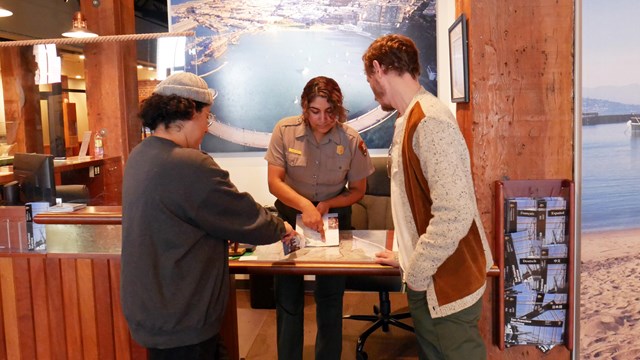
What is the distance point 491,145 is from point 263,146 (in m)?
2.26

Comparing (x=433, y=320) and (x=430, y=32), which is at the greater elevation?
(x=430, y=32)

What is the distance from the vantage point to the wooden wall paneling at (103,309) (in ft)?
7.07

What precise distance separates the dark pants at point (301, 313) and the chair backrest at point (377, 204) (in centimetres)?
107

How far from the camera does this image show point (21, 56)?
289 centimetres

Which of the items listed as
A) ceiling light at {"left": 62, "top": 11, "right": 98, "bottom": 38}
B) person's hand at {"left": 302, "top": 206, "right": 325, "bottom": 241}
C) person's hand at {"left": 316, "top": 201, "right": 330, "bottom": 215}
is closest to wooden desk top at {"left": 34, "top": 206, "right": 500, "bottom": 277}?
person's hand at {"left": 302, "top": 206, "right": 325, "bottom": 241}

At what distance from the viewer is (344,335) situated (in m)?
3.57

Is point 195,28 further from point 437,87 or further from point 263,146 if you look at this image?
point 437,87

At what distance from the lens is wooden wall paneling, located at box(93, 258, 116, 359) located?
Result: 216 centimetres

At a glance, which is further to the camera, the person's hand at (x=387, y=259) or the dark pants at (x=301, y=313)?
the dark pants at (x=301, y=313)

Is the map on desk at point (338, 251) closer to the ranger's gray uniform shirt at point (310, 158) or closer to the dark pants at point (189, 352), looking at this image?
the ranger's gray uniform shirt at point (310, 158)

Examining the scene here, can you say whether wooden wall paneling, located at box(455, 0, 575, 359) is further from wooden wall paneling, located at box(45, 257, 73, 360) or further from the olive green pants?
wooden wall paneling, located at box(45, 257, 73, 360)

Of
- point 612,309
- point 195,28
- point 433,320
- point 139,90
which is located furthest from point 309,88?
point 195,28

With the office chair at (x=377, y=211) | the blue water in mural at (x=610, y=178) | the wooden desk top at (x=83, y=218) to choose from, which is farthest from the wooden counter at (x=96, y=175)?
the blue water in mural at (x=610, y=178)

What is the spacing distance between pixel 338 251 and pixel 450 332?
0.71 metres
